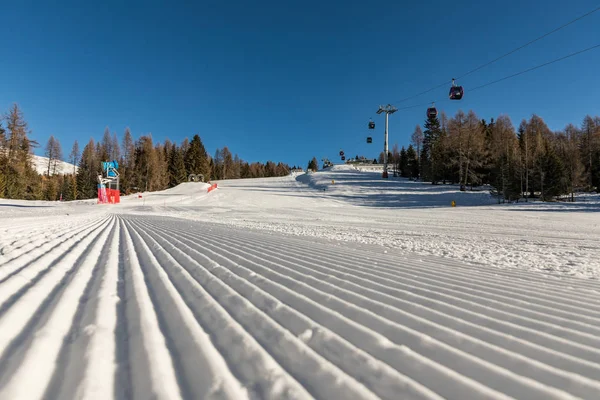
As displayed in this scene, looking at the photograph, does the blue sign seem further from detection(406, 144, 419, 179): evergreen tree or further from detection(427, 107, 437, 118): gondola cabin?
detection(406, 144, 419, 179): evergreen tree

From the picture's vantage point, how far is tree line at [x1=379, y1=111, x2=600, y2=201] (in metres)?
28.2

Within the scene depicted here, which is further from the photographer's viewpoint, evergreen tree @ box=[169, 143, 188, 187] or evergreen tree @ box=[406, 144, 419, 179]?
evergreen tree @ box=[169, 143, 188, 187]

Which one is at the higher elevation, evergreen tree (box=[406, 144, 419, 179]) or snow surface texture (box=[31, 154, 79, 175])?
snow surface texture (box=[31, 154, 79, 175])

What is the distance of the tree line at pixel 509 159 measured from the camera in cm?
2820

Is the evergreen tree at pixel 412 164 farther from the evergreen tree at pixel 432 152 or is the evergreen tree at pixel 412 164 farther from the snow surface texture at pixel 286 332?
the snow surface texture at pixel 286 332

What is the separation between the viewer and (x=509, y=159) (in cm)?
3027

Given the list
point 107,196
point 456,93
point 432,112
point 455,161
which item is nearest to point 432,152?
point 455,161

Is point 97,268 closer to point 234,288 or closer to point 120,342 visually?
point 234,288

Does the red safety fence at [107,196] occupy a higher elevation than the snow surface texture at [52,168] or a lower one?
lower

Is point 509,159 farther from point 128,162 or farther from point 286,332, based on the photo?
point 128,162

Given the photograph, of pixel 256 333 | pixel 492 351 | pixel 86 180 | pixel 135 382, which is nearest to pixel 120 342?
pixel 135 382

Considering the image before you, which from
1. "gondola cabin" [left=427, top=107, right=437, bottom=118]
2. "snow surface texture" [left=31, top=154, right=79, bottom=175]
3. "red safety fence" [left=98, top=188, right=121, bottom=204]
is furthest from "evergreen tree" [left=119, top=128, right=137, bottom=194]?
"gondola cabin" [left=427, top=107, right=437, bottom=118]

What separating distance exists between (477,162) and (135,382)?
4428 centimetres

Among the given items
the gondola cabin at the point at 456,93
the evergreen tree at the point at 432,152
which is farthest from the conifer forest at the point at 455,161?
the gondola cabin at the point at 456,93
